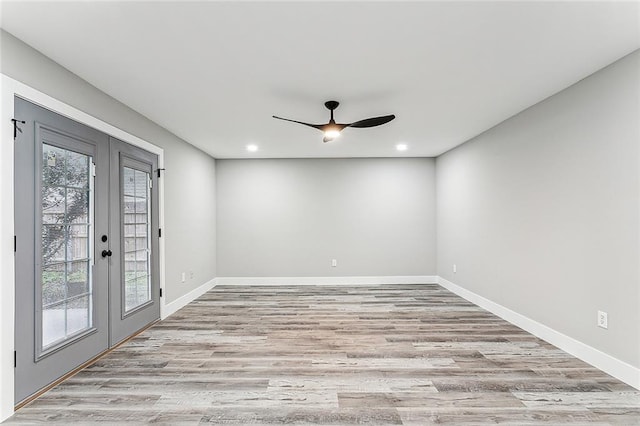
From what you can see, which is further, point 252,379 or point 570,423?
point 252,379

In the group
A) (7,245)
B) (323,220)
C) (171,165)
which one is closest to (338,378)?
(7,245)

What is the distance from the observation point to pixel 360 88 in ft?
9.64

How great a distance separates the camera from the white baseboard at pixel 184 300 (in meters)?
4.15

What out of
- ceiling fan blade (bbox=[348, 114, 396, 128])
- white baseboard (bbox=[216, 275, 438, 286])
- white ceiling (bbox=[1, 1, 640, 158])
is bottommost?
white baseboard (bbox=[216, 275, 438, 286])

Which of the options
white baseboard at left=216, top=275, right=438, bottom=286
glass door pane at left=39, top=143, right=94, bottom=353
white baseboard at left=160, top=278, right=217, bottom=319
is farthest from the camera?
white baseboard at left=216, top=275, right=438, bottom=286

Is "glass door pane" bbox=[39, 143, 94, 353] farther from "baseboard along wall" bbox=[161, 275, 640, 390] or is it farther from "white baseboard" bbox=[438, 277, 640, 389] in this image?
"white baseboard" bbox=[438, 277, 640, 389]

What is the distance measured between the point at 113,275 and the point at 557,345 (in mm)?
4334

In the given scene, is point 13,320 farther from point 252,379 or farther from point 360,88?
point 360,88

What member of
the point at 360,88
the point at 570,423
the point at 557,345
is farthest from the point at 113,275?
the point at 557,345

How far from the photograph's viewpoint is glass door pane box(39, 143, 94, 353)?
2371mm

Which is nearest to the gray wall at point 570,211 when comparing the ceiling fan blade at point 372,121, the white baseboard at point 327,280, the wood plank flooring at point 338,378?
the wood plank flooring at point 338,378

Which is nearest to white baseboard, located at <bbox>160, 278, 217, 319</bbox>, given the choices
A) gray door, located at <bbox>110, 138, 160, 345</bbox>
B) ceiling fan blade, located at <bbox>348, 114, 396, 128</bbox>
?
gray door, located at <bbox>110, 138, 160, 345</bbox>

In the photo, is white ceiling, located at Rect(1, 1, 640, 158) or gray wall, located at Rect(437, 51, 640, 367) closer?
white ceiling, located at Rect(1, 1, 640, 158)

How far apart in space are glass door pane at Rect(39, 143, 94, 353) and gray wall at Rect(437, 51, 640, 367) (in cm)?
432
